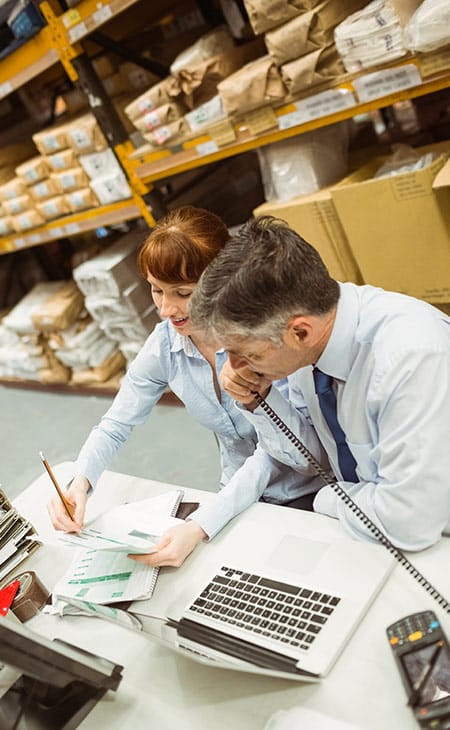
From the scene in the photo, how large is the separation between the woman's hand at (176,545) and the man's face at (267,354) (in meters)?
0.42

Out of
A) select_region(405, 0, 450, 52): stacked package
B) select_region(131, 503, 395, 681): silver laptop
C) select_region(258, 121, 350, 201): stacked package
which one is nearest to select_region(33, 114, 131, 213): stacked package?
select_region(258, 121, 350, 201): stacked package

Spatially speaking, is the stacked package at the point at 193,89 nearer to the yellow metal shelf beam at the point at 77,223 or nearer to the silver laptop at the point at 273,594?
the yellow metal shelf beam at the point at 77,223

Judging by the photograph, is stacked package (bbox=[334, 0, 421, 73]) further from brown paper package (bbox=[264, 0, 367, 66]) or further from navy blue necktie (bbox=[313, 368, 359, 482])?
navy blue necktie (bbox=[313, 368, 359, 482])

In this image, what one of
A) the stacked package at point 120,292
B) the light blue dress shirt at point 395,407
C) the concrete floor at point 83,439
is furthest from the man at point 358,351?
the stacked package at point 120,292

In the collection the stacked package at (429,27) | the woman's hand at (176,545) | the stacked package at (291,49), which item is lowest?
the woman's hand at (176,545)

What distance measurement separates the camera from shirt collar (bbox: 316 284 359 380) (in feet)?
3.68

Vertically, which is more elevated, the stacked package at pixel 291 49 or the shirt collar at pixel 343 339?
the stacked package at pixel 291 49

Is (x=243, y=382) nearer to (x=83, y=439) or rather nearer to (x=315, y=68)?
(x=315, y=68)

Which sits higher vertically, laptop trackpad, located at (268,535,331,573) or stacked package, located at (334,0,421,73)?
stacked package, located at (334,0,421,73)

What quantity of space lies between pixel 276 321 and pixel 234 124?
1572 millimetres

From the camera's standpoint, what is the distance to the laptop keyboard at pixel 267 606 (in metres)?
1.03

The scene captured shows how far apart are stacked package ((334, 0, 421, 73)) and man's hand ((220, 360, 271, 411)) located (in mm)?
1182

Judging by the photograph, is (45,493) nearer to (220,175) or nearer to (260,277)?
(260,277)

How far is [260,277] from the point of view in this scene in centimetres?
101
